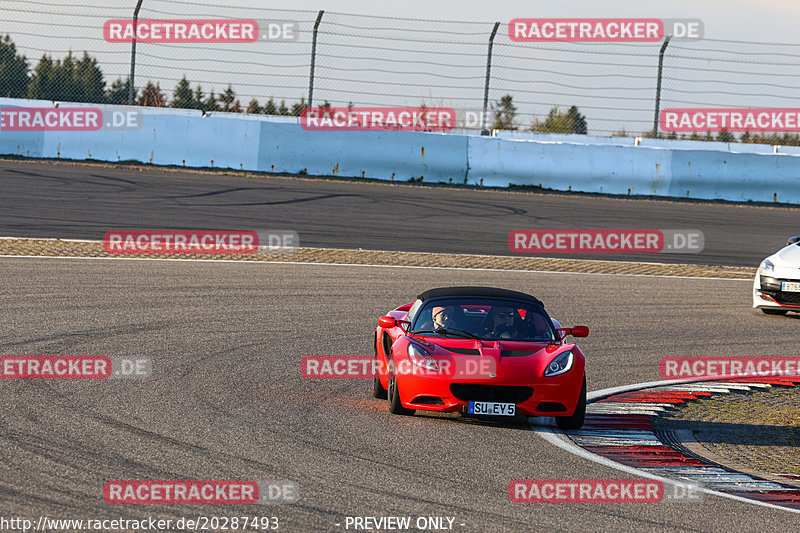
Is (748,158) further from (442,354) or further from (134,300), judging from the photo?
(442,354)

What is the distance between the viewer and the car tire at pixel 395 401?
8727 mm

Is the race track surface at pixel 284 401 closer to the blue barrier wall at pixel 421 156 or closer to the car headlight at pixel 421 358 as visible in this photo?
the car headlight at pixel 421 358

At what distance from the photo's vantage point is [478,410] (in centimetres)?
846

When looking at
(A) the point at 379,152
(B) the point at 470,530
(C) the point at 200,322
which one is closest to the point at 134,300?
(C) the point at 200,322

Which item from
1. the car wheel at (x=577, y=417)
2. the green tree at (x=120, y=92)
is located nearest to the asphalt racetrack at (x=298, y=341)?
the car wheel at (x=577, y=417)

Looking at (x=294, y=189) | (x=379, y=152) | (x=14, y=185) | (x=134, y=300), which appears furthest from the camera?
(x=379, y=152)

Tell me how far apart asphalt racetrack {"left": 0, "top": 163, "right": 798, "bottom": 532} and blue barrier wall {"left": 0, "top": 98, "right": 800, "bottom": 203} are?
115 centimetres

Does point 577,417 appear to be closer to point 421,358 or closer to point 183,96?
point 421,358

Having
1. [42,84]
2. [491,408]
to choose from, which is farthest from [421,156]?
[491,408]

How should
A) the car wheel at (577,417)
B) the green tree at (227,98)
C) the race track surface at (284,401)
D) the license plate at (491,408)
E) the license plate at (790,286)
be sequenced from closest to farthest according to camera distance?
the race track surface at (284,401) < the license plate at (491,408) < the car wheel at (577,417) < the license plate at (790,286) < the green tree at (227,98)

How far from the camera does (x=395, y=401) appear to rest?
8.74m

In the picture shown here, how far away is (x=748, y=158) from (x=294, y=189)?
1074 cm

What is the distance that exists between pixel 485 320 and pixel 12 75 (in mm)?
18536

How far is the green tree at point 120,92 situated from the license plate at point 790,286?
14.9 metres
